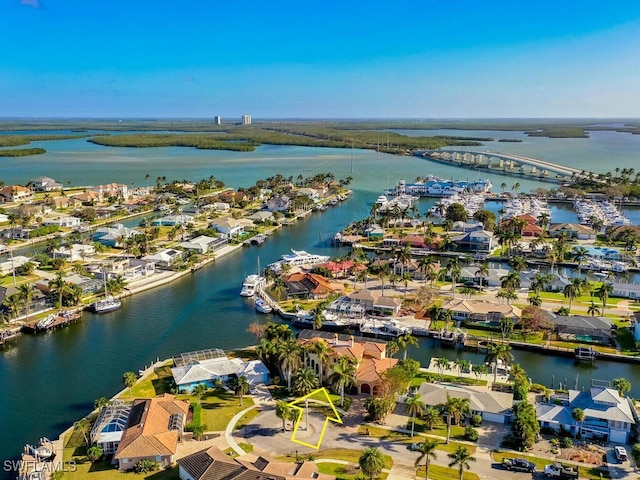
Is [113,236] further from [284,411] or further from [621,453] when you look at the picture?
[621,453]

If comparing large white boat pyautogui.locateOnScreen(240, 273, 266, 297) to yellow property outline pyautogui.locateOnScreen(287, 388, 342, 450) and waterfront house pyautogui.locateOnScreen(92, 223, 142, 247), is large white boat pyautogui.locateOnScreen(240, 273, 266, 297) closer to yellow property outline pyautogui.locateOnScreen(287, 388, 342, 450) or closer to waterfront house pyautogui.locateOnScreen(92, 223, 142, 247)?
yellow property outline pyautogui.locateOnScreen(287, 388, 342, 450)

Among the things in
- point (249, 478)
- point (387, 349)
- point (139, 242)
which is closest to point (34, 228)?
point (139, 242)

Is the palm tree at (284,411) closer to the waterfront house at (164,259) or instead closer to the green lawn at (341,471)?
the green lawn at (341,471)

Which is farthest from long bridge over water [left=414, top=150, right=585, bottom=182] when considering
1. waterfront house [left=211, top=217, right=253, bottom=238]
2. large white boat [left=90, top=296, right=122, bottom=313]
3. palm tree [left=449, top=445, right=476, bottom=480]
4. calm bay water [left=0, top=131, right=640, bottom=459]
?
palm tree [left=449, top=445, right=476, bottom=480]

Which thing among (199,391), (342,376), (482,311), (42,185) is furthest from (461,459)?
(42,185)

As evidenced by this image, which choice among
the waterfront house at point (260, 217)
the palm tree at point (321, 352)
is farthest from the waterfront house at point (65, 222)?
the palm tree at point (321, 352)

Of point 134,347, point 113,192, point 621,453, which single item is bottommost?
point 134,347
